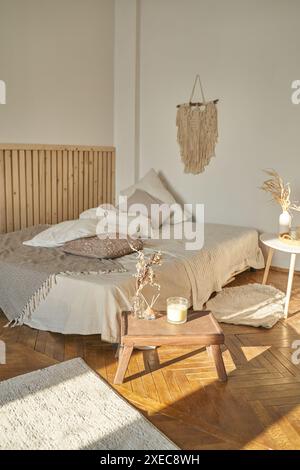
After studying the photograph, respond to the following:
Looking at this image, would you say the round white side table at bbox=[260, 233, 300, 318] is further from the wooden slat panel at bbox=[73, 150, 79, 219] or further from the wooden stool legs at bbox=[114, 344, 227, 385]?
the wooden slat panel at bbox=[73, 150, 79, 219]

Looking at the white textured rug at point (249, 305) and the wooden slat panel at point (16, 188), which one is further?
the wooden slat panel at point (16, 188)

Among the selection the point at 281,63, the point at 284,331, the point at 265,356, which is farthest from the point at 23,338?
the point at 281,63

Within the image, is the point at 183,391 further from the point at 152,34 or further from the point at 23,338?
the point at 152,34

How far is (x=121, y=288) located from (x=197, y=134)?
2.49 metres

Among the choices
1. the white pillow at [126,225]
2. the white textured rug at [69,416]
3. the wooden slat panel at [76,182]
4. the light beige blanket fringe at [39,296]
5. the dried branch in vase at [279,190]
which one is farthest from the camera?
the wooden slat panel at [76,182]

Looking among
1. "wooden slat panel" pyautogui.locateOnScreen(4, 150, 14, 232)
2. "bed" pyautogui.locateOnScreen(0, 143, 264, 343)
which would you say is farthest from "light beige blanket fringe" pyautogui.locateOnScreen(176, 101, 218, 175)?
"wooden slat panel" pyautogui.locateOnScreen(4, 150, 14, 232)

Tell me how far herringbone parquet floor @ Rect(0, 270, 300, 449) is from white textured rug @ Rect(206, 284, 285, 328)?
3.4 inches

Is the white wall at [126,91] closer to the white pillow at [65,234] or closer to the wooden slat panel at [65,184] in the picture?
the wooden slat panel at [65,184]

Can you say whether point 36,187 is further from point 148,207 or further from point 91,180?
point 148,207

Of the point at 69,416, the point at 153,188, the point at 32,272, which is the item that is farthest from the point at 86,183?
the point at 69,416

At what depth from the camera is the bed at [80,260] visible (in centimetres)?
249

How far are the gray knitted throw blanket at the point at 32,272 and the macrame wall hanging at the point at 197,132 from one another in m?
2.03

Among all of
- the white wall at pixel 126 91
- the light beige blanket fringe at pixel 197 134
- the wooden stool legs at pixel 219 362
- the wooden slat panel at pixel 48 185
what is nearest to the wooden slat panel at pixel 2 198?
the wooden slat panel at pixel 48 185

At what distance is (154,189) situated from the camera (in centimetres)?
448
